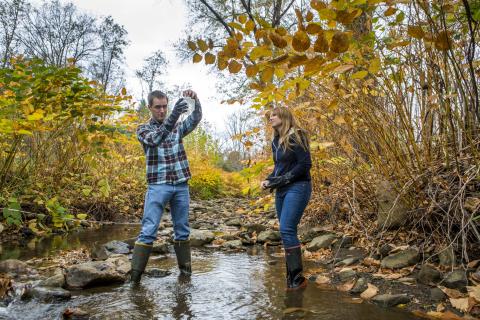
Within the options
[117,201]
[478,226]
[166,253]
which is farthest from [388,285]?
[117,201]

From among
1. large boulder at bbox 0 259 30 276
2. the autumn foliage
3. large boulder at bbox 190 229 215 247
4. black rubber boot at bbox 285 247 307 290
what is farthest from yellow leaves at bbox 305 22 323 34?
large boulder at bbox 190 229 215 247

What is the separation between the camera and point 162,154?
3.91m

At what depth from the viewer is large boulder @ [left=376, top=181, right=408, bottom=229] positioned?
13.3ft

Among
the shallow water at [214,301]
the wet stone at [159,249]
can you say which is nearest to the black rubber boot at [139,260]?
the shallow water at [214,301]

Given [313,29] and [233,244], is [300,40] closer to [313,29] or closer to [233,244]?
[313,29]

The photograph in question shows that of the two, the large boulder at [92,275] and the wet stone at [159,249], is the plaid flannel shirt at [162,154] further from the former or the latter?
the wet stone at [159,249]

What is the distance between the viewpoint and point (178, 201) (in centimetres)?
399

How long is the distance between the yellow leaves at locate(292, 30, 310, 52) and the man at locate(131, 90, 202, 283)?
2.42 metres

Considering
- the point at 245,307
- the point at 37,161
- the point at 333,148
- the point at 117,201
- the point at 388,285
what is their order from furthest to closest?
the point at 117,201 → the point at 37,161 → the point at 333,148 → the point at 388,285 → the point at 245,307

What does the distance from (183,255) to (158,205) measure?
25.5 inches

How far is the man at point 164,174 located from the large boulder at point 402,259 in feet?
6.51

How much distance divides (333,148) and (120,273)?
302 cm

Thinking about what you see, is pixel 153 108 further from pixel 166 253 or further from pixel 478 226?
pixel 478 226

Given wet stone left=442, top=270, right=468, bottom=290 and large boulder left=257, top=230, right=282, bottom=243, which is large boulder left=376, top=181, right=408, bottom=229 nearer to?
wet stone left=442, top=270, right=468, bottom=290
